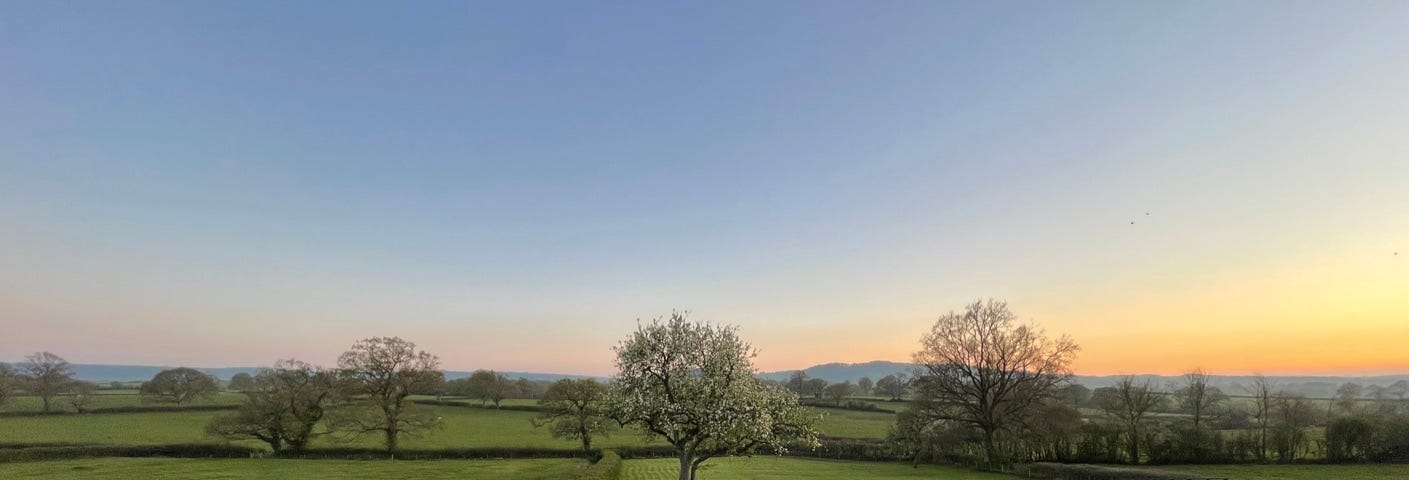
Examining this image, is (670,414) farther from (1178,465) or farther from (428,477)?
(1178,465)

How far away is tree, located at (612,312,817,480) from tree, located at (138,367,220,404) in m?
127

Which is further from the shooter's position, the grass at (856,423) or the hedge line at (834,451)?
the grass at (856,423)

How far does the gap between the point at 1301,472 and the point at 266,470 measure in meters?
94.9

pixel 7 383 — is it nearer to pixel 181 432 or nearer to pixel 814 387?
pixel 181 432

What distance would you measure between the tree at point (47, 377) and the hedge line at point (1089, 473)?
143001mm

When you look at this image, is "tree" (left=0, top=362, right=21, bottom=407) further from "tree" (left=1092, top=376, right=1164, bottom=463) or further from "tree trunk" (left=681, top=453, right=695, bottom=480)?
"tree" (left=1092, top=376, right=1164, bottom=463)

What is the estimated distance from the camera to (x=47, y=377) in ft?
334

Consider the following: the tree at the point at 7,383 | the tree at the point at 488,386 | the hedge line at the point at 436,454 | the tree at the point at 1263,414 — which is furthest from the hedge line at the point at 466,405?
the tree at the point at 1263,414

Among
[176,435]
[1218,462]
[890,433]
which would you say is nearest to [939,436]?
[890,433]

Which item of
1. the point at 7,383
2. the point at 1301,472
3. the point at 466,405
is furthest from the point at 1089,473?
the point at 7,383

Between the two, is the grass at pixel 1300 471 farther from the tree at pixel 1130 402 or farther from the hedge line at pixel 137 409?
the hedge line at pixel 137 409

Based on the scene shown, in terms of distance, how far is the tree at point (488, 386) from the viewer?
4717 inches

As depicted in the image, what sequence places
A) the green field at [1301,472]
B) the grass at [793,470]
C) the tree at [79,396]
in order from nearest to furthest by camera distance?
the green field at [1301,472], the grass at [793,470], the tree at [79,396]

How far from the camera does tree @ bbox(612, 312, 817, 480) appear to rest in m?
26.2
